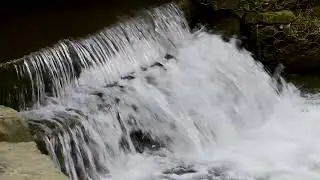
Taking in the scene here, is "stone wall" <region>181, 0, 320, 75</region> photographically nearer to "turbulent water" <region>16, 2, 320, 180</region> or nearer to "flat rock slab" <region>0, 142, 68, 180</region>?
"turbulent water" <region>16, 2, 320, 180</region>

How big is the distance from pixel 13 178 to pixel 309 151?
360cm

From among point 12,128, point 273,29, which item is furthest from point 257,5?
point 12,128

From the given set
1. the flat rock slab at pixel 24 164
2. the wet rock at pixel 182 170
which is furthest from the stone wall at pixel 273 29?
the flat rock slab at pixel 24 164

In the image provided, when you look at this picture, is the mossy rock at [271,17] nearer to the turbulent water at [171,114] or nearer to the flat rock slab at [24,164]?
the turbulent water at [171,114]

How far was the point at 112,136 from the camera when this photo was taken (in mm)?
6348

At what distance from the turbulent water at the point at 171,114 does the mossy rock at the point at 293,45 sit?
39 centimetres

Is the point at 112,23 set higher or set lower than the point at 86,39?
higher

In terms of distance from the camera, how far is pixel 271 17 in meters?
9.34

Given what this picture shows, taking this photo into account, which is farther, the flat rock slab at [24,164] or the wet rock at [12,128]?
the wet rock at [12,128]

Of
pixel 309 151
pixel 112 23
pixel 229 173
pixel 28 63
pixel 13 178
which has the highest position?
pixel 112 23

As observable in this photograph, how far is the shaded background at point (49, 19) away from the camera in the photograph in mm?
7500

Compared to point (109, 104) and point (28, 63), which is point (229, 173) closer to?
point (109, 104)

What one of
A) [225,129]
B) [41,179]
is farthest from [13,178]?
[225,129]

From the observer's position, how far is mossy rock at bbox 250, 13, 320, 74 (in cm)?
923
